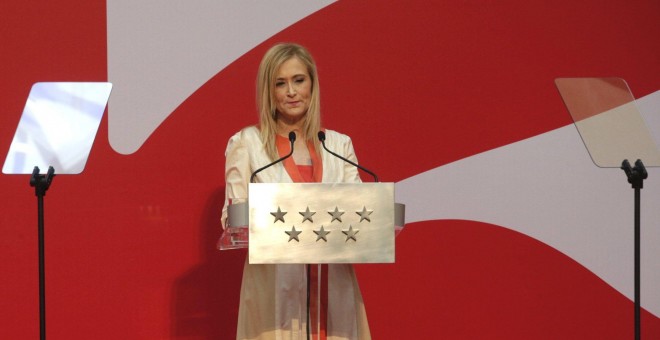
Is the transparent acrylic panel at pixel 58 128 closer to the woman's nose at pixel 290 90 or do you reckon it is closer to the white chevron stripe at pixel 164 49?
the woman's nose at pixel 290 90

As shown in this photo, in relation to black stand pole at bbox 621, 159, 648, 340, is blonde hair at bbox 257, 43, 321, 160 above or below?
above

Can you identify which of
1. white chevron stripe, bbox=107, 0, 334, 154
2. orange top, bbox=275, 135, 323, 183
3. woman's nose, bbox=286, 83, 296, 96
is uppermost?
white chevron stripe, bbox=107, 0, 334, 154

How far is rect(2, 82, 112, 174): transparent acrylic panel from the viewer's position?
9.26ft

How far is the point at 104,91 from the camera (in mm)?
2971

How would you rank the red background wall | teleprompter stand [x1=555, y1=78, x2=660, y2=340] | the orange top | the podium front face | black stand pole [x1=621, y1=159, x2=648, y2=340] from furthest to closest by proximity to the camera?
Result: the red background wall → the orange top → teleprompter stand [x1=555, y1=78, x2=660, y2=340] → black stand pole [x1=621, y1=159, x2=648, y2=340] → the podium front face

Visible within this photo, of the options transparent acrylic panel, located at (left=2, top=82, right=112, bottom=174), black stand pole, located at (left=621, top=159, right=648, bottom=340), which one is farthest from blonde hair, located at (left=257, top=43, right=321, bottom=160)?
black stand pole, located at (left=621, top=159, right=648, bottom=340)

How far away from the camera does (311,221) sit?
2.52 m

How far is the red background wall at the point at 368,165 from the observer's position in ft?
12.3

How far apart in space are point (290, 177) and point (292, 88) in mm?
307

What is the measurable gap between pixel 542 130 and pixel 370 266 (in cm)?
93

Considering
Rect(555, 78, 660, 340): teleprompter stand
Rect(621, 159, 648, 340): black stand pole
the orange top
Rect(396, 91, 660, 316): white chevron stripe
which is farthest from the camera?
Rect(396, 91, 660, 316): white chevron stripe

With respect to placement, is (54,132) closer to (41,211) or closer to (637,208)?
(41,211)

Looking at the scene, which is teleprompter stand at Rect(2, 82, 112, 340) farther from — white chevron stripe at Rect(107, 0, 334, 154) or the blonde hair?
white chevron stripe at Rect(107, 0, 334, 154)

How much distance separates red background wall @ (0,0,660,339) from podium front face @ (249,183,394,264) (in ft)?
4.38
